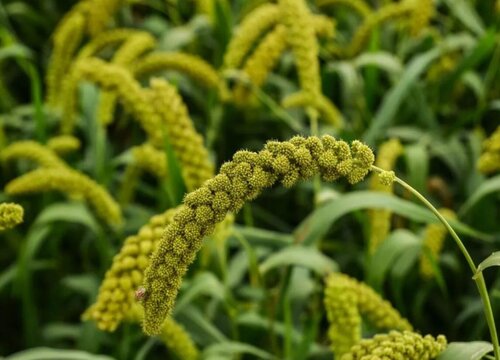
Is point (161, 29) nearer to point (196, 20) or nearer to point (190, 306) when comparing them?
point (196, 20)

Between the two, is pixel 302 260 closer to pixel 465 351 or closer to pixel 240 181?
pixel 465 351

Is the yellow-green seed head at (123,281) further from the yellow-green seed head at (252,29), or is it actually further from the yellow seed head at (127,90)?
the yellow-green seed head at (252,29)

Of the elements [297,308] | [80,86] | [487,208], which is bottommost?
[297,308]

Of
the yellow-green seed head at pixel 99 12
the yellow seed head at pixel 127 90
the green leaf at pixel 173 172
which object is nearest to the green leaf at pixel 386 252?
the green leaf at pixel 173 172

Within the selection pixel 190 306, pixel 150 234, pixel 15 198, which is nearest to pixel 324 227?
pixel 190 306

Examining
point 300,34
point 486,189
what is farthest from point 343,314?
point 300,34

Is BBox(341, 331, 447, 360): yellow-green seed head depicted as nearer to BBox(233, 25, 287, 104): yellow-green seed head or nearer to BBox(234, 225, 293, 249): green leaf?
BBox(234, 225, 293, 249): green leaf

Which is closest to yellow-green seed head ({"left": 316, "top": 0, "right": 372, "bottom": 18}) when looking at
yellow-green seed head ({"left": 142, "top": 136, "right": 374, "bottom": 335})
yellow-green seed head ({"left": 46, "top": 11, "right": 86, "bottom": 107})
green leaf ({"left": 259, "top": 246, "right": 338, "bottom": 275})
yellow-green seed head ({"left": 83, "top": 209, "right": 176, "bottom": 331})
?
yellow-green seed head ({"left": 46, "top": 11, "right": 86, "bottom": 107})
